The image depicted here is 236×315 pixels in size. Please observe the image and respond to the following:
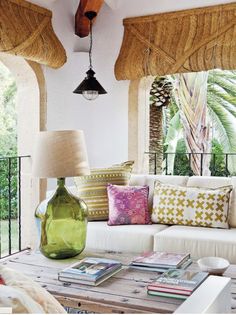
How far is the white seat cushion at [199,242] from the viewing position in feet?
10.6

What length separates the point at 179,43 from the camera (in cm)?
469

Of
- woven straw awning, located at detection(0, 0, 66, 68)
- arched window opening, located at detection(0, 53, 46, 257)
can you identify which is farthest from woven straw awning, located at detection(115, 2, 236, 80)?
arched window opening, located at detection(0, 53, 46, 257)

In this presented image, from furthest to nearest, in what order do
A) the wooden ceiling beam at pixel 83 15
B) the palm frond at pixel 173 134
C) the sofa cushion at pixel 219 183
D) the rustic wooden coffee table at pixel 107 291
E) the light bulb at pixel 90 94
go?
the palm frond at pixel 173 134
the wooden ceiling beam at pixel 83 15
the light bulb at pixel 90 94
the sofa cushion at pixel 219 183
the rustic wooden coffee table at pixel 107 291

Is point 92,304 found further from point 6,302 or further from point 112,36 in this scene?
point 112,36

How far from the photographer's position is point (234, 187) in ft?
12.2

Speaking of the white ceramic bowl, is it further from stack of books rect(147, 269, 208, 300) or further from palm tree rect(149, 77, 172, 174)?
palm tree rect(149, 77, 172, 174)

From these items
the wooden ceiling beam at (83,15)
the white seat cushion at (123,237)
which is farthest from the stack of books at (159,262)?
the wooden ceiling beam at (83,15)

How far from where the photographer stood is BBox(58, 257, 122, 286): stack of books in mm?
2316

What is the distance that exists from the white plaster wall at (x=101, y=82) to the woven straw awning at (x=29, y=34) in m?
0.19

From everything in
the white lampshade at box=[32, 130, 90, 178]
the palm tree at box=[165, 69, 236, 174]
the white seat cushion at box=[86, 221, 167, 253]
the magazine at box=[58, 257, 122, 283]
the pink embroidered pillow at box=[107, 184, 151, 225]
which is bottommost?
the white seat cushion at box=[86, 221, 167, 253]

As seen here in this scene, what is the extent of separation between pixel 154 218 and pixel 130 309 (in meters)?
Result: 1.77

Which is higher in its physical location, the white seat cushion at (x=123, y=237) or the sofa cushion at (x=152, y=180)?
the sofa cushion at (x=152, y=180)

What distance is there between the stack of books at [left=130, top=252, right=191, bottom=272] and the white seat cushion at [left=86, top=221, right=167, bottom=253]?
76 centimetres

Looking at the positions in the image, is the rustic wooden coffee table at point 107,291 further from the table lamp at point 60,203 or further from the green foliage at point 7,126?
the green foliage at point 7,126
